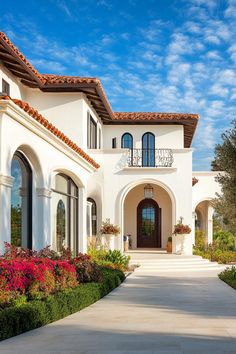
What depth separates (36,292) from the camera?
9.41 m

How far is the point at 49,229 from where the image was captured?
14258 millimetres

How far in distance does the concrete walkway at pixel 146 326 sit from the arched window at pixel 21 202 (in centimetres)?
255

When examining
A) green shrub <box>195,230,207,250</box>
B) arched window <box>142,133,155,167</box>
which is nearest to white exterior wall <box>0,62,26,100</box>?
arched window <box>142,133,155,167</box>

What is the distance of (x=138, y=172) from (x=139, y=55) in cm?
1085

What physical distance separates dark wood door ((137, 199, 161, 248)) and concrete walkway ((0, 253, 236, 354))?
14.2m

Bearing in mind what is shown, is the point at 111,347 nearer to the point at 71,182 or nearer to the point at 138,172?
the point at 71,182

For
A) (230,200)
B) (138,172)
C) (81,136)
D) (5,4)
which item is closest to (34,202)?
(230,200)

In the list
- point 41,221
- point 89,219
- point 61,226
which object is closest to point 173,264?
point 89,219

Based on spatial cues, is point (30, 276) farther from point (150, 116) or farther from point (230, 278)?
point (150, 116)

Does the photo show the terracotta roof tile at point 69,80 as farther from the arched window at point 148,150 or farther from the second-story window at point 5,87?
the arched window at point 148,150

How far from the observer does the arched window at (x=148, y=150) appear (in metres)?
27.6

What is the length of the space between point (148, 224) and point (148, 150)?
4.67 metres

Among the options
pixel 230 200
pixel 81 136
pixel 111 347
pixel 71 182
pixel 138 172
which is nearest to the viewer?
pixel 111 347

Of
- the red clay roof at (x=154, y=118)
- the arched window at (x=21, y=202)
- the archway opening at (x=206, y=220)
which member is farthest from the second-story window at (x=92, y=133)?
the arched window at (x=21, y=202)
